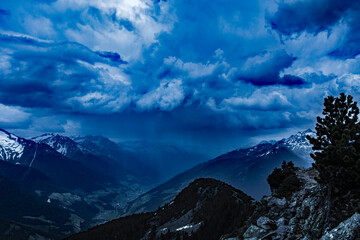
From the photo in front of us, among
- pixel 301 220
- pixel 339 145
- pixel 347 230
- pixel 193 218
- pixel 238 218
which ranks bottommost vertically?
pixel 193 218

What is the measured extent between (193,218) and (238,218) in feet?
136

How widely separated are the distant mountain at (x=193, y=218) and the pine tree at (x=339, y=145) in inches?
1509

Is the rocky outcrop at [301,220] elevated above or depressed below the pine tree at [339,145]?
below

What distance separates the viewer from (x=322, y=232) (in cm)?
3116

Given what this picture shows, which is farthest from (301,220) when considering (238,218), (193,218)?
(193,218)

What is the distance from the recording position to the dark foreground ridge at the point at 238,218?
3260cm

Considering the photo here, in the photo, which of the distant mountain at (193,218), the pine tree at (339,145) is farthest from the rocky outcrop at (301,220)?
the distant mountain at (193,218)

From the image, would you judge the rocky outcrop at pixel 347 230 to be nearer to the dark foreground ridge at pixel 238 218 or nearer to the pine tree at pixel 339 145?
the dark foreground ridge at pixel 238 218

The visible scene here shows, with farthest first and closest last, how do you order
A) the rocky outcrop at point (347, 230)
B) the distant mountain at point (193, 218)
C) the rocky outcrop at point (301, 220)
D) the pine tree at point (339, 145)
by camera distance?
the distant mountain at point (193, 218) < the pine tree at point (339, 145) < the rocky outcrop at point (301, 220) < the rocky outcrop at point (347, 230)

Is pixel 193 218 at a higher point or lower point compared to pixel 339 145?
lower

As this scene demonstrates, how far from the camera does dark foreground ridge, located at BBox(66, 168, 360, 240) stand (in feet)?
107

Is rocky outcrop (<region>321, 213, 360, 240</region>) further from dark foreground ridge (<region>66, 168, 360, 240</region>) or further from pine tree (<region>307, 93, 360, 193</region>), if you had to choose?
pine tree (<region>307, 93, 360, 193</region>)

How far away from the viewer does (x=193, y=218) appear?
4658 inches

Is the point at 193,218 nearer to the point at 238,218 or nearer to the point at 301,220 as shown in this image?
the point at 238,218
